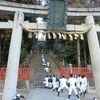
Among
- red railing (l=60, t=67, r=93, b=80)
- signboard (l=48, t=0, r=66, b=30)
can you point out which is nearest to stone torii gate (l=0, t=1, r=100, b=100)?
signboard (l=48, t=0, r=66, b=30)

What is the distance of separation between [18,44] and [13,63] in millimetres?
1248

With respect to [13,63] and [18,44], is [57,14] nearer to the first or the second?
[18,44]

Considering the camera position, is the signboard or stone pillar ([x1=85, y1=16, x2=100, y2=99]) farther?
the signboard

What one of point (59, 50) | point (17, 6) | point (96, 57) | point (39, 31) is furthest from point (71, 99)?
point (59, 50)

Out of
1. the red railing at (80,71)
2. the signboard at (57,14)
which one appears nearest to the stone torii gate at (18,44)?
the signboard at (57,14)


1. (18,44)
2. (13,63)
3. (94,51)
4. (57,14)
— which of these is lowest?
(13,63)

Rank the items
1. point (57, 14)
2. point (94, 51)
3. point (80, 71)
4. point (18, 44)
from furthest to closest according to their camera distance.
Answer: point (80, 71) < point (57, 14) < point (94, 51) < point (18, 44)

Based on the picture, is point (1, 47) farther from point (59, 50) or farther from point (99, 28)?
point (99, 28)

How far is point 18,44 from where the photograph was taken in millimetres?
18203

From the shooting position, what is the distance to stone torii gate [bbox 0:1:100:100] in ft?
57.0

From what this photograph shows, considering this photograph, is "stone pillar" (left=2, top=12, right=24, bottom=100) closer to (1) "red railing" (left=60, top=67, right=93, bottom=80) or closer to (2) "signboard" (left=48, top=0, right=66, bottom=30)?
(2) "signboard" (left=48, top=0, right=66, bottom=30)

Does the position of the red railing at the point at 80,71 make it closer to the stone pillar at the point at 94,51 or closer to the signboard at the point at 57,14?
the stone pillar at the point at 94,51

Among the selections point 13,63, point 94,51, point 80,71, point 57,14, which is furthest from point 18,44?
point 80,71

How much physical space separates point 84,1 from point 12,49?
14.4 metres
